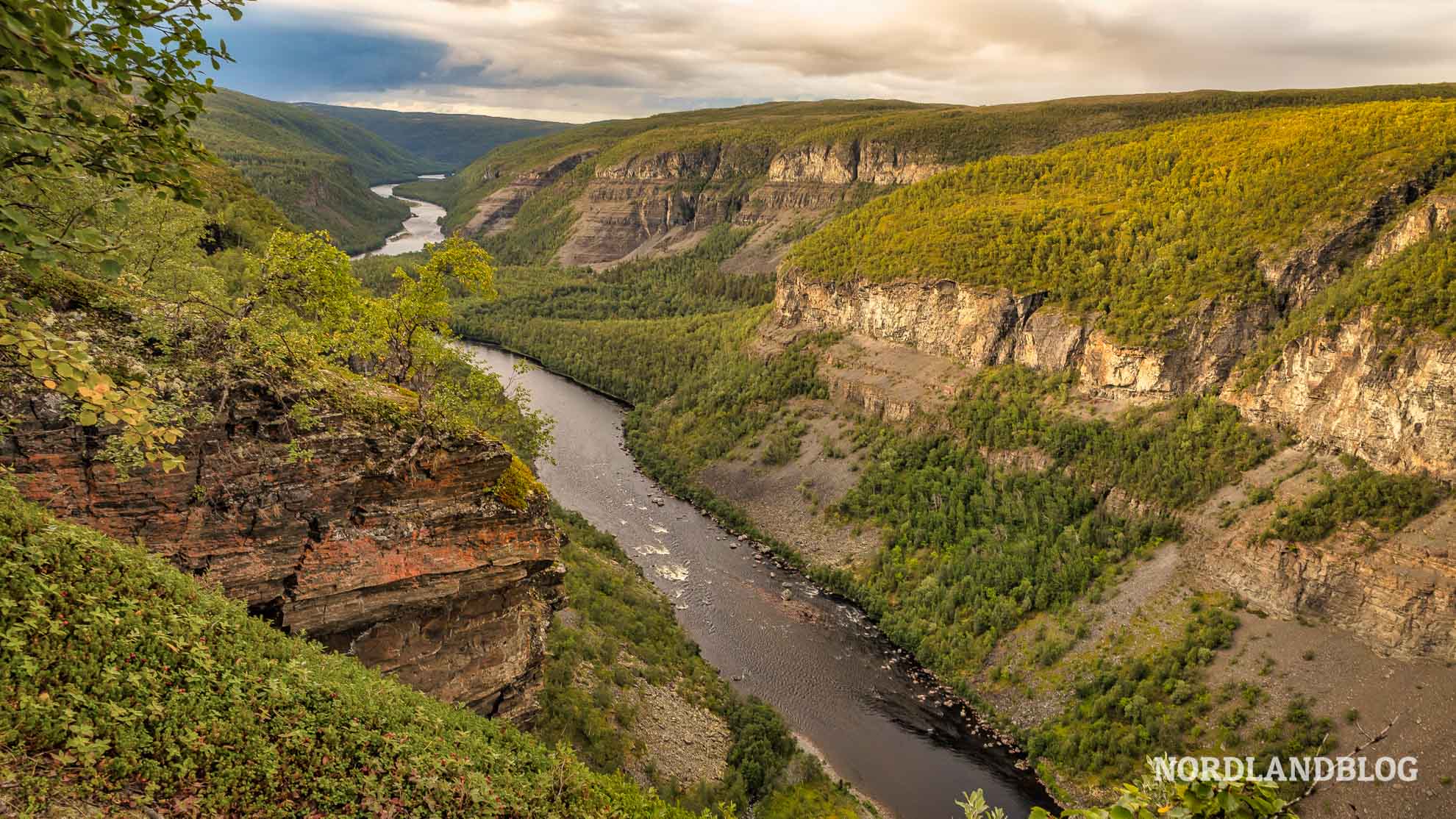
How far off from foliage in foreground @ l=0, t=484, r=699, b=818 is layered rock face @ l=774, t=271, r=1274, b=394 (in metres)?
59.1

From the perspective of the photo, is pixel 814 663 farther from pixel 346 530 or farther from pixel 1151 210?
pixel 1151 210

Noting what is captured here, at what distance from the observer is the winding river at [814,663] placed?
139ft

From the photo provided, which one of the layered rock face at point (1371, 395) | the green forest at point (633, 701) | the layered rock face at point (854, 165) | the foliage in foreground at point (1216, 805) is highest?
the layered rock face at point (854, 165)

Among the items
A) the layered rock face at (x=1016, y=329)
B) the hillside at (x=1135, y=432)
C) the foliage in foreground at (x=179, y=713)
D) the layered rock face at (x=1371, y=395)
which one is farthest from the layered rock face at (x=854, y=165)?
the foliage in foreground at (x=179, y=713)

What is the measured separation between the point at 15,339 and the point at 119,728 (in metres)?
5.77

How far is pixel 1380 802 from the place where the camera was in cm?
3397

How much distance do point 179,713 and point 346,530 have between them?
7138 millimetres

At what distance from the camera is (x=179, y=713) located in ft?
31.5

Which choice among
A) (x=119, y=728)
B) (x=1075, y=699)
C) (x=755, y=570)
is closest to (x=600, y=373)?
(x=755, y=570)

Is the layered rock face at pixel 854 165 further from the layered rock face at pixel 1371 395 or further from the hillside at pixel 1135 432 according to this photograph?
the layered rock face at pixel 1371 395

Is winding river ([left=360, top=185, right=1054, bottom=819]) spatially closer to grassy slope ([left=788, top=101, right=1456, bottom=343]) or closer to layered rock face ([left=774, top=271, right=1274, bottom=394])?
layered rock face ([left=774, top=271, right=1274, bottom=394])

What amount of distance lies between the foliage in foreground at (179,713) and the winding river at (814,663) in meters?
19.5

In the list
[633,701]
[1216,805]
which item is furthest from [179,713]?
[633,701]

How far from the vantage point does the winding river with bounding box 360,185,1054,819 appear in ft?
139
